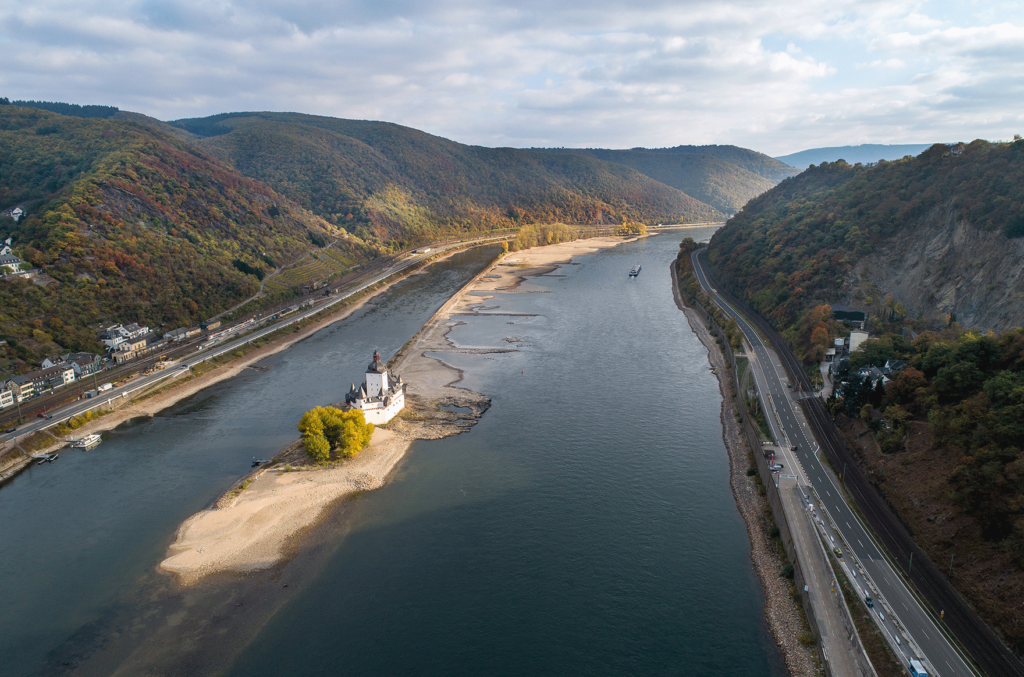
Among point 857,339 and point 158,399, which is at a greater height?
point 857,339

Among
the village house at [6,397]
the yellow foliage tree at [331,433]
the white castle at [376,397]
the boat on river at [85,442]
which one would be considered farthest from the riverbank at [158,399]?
the white castle at [376,397]

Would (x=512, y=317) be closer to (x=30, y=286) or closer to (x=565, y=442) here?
(x=565, y=442)

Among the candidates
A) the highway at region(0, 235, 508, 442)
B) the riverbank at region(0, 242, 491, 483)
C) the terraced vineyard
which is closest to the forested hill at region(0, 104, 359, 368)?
the terraced vineyard

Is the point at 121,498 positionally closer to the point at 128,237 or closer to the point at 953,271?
the point at 128,237

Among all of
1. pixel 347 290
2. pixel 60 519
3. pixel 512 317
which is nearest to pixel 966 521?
pixel 60 519

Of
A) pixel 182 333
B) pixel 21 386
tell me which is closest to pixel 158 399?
pixel 21 386

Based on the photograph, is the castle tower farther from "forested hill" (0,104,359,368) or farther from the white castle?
"forested hill" (0,104,359,368)

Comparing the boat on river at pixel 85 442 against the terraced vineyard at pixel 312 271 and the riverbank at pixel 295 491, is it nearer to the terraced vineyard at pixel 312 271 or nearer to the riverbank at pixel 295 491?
the riverbank at pixel 295 491
